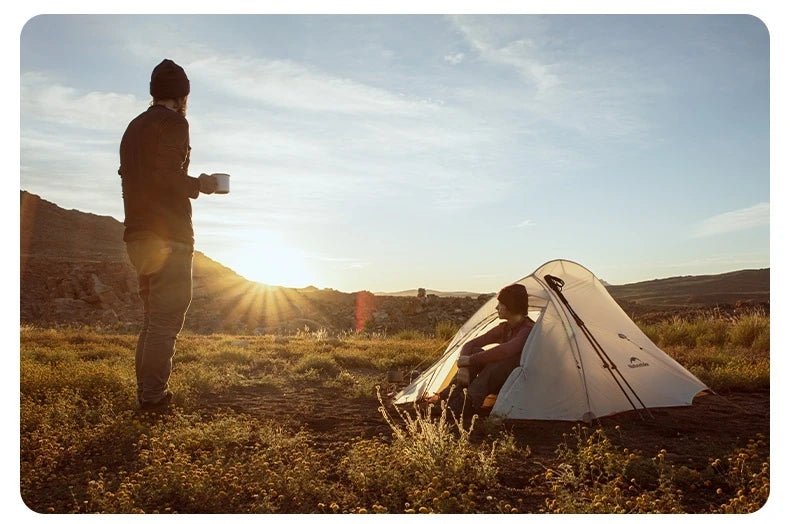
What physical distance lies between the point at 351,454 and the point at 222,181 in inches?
85.8

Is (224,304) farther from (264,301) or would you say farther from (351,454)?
(351,454)

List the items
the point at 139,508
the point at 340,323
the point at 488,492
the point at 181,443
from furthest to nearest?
the point at 340,323, the point at 181,443, the point at 488,492, the point at 139,508

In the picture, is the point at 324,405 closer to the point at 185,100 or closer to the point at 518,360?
the point at 518,360

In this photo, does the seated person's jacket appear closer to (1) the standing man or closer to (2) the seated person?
(2) the seated person

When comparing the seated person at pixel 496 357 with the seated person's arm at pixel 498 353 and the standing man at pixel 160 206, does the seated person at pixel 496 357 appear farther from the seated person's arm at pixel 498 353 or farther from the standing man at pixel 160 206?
the standing man at pixel 160 206

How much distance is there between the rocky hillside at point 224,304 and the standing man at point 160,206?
14781mm

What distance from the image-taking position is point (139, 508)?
12.3 feet

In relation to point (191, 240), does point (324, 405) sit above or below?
below

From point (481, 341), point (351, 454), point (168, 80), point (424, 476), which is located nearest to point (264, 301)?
point (481, 341)

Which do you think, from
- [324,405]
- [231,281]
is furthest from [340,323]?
[324,405]

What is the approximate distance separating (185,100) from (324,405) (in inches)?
121

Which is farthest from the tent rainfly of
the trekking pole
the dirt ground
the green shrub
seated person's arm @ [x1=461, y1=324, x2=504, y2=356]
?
the green shrub

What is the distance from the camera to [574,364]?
6172mm

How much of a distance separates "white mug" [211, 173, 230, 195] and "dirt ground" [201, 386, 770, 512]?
6.52ft
